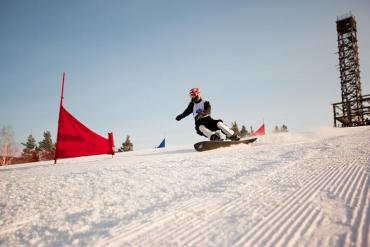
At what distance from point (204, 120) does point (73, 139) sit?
3915 millimetres

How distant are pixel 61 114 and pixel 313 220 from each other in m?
5.85

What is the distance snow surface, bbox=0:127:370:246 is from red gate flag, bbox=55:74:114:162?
7.29 feet

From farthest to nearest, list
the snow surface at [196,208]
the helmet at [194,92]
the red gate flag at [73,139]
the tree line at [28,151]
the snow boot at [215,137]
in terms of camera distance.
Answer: the tree line at [28,151] < the helmet at [194,92] < the snow boot at [215,137] < the red gate flag at [73,139] < the snow surface at [196,208]

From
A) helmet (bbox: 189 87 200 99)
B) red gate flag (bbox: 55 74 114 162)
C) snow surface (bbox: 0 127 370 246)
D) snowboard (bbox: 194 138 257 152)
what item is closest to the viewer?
snow surface (bbox: 0 127 370 246)

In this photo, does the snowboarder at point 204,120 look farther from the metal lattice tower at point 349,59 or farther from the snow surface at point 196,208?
the metal lattice tower at point 349,59

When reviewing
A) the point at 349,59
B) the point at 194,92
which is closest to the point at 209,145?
the point at 194,92

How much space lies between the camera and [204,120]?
7184 mm

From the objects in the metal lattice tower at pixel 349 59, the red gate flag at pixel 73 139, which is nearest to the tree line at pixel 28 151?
the red gate flag at pixel 73 139

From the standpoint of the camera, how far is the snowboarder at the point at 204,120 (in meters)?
7.08

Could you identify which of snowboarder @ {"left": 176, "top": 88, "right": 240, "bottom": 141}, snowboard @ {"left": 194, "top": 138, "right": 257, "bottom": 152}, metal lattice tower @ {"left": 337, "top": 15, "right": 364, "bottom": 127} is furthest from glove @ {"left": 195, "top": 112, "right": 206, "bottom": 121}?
metal lattice tower @ {"left": 337, "top": 15, "right": 364, "bottom": 127}

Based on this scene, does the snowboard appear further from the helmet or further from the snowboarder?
the helmet

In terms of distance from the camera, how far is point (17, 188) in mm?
2842

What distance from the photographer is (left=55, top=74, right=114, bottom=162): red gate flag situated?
5371 millimetres

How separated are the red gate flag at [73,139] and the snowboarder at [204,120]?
3136mm
